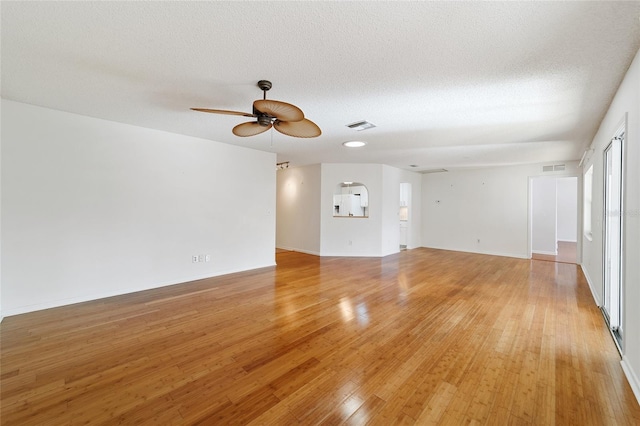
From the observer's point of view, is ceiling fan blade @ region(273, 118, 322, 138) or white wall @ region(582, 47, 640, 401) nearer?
white wall @ region(582, 47, 640, 401)

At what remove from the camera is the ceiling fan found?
2092 mm

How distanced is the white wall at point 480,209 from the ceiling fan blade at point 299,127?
6737 millimetres

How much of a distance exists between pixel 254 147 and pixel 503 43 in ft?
13.9

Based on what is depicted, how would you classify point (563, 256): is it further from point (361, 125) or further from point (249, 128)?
point (249, 128)

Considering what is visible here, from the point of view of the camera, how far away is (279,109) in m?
2.13

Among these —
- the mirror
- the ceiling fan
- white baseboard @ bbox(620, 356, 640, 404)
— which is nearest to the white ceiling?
the ceiling fan

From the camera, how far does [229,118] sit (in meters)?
3.51

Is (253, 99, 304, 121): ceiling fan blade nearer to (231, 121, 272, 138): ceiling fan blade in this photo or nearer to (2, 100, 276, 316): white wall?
(231, 121, 272, 138): ceiling fan blade

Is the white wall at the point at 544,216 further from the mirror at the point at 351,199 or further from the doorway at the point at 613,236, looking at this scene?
the doorway at the point at 613,236

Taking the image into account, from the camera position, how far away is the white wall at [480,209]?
22.4 ft

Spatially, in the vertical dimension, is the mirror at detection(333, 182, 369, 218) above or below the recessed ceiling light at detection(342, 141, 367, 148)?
below

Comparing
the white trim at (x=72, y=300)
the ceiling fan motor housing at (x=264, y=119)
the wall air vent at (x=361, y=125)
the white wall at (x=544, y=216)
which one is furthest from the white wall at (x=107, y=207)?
the white wall at (x=544, y=216)

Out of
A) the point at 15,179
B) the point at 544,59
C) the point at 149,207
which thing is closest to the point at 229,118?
the point at 149,207

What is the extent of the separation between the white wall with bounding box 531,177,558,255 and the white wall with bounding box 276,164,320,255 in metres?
6.11
